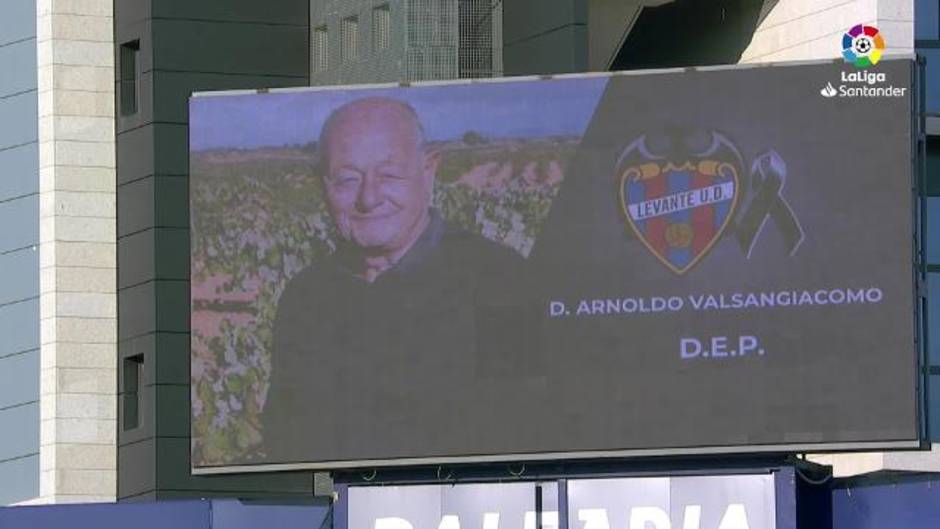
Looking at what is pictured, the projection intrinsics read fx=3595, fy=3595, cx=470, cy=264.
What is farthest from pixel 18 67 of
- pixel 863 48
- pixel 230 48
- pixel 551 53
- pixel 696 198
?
pixel 863 48

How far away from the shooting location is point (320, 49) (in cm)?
4784

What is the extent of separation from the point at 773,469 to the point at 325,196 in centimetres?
590

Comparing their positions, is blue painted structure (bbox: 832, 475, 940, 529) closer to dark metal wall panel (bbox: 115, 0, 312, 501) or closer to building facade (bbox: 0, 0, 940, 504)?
building facade (bbox: 0, 0, 940, 504)

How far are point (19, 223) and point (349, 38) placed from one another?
5720 mm

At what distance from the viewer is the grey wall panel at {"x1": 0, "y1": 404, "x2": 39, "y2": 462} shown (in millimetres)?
48594

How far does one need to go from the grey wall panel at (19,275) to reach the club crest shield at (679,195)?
1224 centimetres

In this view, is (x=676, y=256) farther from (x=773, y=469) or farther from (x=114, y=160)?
(x=114, y=160)

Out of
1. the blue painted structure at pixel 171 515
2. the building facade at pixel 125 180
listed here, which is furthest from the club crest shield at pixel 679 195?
the building facade at pixel 125 180

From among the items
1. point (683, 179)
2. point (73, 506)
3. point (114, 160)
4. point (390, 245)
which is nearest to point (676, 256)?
point (683, 179)

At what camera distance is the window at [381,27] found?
45.3 m

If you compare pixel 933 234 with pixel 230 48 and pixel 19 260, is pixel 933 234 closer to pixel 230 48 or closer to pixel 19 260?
pixel 230 48

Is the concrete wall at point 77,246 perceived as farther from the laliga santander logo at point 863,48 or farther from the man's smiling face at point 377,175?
the laliga santander logo at point 863,48

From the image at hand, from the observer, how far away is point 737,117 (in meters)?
39.1

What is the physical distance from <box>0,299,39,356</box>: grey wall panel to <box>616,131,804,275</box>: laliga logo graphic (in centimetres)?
1223
